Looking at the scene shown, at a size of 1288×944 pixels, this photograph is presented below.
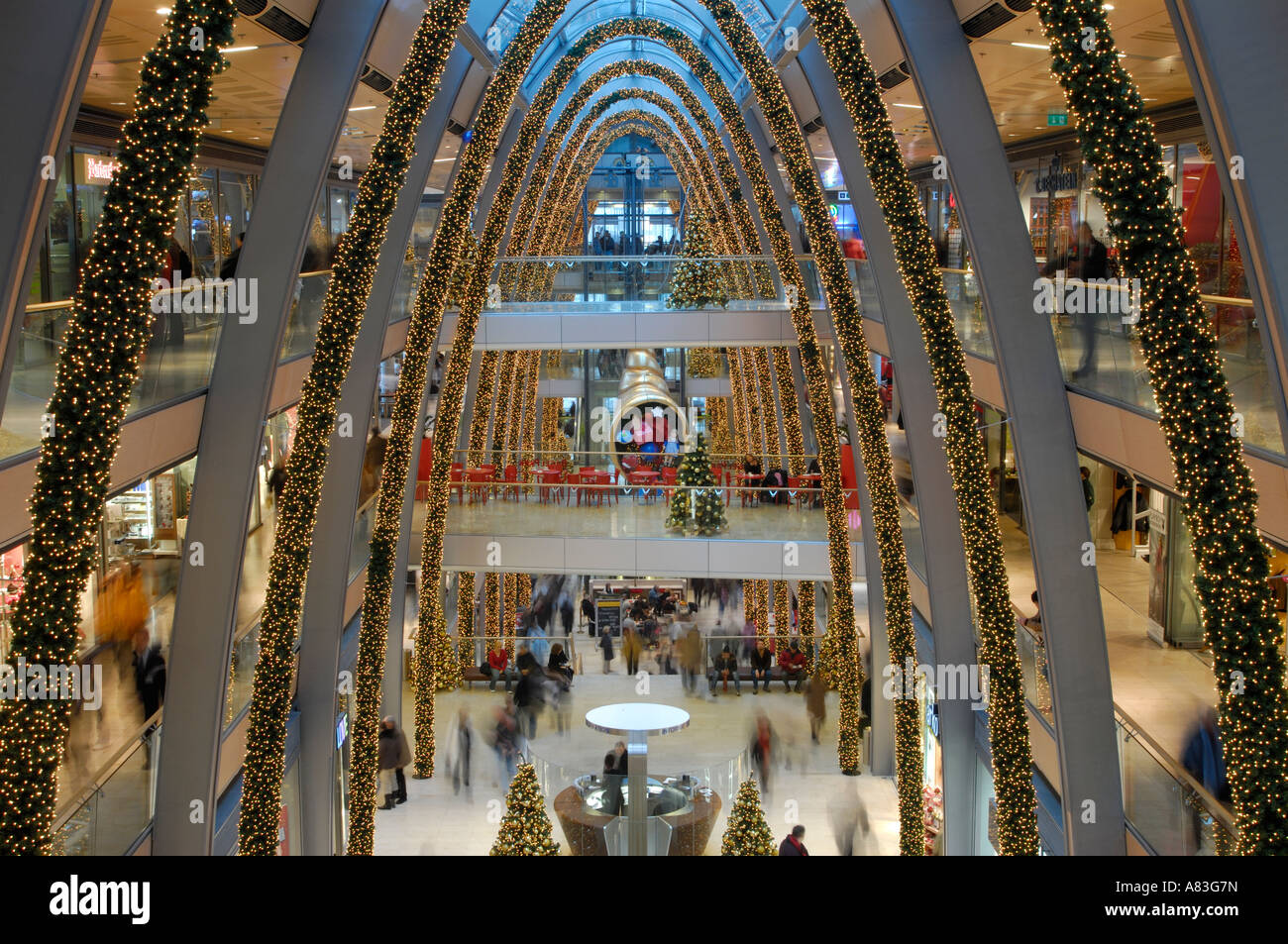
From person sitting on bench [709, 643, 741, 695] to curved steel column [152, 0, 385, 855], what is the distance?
46.6 ft

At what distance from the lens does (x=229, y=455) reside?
1130cm

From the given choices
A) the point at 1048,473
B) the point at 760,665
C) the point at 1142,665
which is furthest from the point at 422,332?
the point at 760,665

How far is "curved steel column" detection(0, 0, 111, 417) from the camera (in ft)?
21.0

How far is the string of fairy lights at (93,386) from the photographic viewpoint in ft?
23.6

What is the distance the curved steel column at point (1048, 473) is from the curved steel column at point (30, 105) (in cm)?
752

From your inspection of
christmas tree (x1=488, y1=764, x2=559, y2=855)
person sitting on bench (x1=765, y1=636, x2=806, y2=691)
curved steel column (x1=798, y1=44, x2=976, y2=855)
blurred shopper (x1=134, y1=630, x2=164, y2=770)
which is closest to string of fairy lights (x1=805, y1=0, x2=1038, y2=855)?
curved steel column (x1=798, y1=44, x2=976, y2=855)

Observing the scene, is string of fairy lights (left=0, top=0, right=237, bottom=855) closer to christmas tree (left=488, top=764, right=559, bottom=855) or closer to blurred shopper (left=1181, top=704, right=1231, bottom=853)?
christmas tree (left=488, top=764, right=559, bottom=855)

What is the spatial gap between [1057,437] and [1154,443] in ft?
5.77

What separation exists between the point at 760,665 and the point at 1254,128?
18974mm

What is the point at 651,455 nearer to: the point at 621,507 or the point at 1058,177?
the point at 621,507

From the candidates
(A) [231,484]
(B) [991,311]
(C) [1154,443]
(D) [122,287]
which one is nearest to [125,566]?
(A) [231,484]

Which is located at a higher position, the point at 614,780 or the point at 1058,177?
the point at 1058,177

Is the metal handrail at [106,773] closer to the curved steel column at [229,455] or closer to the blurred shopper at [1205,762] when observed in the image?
the curved steel column at [229,455]
